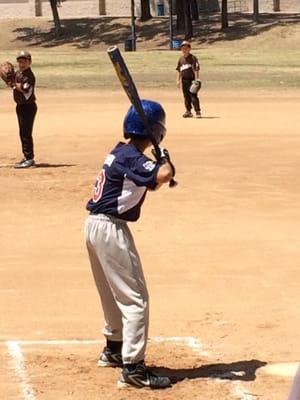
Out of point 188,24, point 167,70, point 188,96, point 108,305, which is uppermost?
point 108,305

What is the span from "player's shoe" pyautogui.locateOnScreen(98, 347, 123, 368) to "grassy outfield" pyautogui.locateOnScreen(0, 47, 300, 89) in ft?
93.8

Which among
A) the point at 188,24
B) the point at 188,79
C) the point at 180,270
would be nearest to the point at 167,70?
the point at 188,79

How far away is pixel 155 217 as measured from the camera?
12.5 meters

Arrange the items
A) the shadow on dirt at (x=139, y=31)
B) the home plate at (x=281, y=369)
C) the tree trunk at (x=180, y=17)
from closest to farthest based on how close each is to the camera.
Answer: the home plate at (x=281, y=369), the shadow on dirt at (x=139, y=31), the tree trunk at (x=180, y=17)

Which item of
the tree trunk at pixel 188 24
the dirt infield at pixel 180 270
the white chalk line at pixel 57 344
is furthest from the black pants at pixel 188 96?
the tree trunk at pixel 188 24

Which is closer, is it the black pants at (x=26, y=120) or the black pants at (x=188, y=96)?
the black pants at (x=26, y=120)

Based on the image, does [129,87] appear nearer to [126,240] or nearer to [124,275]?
[126,240]

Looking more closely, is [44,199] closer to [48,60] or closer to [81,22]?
[48,60]

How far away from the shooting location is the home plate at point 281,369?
6.53 meters

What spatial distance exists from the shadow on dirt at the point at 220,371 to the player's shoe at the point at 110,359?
0.73 feet

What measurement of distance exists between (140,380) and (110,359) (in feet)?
1.52

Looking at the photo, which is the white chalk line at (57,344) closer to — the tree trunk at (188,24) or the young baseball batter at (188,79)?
the young baseball batter at (188,79)

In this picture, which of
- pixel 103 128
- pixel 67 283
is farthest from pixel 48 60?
pixel 67 283

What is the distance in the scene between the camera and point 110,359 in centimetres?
666
